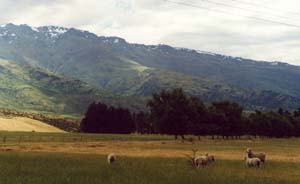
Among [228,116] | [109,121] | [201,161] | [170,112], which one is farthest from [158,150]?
[109,121]

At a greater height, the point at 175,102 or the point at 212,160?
the point at 175,102

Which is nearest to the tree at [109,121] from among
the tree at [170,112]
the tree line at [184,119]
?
the tree line at [184,119]

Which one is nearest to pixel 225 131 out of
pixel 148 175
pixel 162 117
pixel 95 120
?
pixel 162 117

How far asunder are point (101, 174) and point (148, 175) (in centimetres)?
339

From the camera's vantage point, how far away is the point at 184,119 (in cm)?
13450

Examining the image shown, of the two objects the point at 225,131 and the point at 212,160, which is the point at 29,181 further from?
the point at 225,131

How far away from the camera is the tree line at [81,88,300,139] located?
13500 centimetres

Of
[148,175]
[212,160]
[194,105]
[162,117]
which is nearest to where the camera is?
[148,175]

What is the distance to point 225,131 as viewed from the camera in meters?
162

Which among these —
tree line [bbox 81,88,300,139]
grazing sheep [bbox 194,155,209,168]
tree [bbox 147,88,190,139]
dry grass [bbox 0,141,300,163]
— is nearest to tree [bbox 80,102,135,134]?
tree line [bbox 81,88,300,139]

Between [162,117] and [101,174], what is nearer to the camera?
[101,174]

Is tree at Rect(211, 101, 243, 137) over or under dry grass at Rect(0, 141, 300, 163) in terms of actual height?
over

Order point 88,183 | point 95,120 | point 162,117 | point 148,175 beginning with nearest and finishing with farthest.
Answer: point 88,183
point 148,175
point 162,117
point 95,120

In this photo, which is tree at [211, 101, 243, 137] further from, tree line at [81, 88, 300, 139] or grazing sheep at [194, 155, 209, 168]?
grazing sheep at [194, 155, 209, 168]
